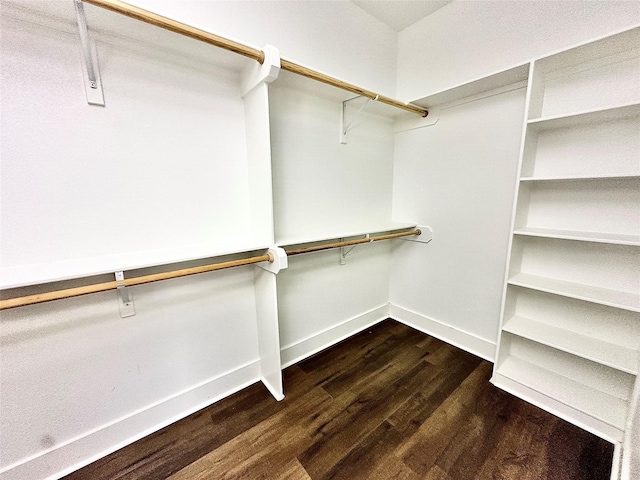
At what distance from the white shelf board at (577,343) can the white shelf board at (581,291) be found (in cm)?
30

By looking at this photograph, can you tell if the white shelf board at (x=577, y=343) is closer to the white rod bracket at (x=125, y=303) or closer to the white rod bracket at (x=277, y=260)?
the white rod bracket at (x=277, y=260)

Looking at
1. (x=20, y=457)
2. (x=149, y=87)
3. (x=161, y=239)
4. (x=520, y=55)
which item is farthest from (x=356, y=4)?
(x=20, y=457)

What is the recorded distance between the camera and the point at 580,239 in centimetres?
135

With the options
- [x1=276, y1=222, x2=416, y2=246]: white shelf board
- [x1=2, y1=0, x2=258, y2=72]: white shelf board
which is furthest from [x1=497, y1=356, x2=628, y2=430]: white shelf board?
[x1=2, y1=0, x2=258, y2=72]: white shelf board

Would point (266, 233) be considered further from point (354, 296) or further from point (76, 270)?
point (354, 296)

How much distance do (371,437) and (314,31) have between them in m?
2.57

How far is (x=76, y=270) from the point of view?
1.03 m

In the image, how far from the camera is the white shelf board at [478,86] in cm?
154

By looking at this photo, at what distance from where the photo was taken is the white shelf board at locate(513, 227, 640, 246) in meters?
1.25

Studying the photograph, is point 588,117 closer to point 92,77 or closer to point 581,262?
point 581,262

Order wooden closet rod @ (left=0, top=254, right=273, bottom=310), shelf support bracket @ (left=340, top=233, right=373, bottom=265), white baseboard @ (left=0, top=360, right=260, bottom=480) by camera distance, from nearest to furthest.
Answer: wooden closet rod @ (left=0, top=254, right=273, bottom=310) < white baseboard @ (left=0, top=360, right=260, bottom=480) < shelf support bracket @ (left=340, top=233, right=373, bottom=265)

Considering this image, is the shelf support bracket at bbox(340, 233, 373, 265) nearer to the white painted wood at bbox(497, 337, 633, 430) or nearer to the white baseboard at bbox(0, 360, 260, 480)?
the white baseboard at bbox(0, 360, 260, 480)

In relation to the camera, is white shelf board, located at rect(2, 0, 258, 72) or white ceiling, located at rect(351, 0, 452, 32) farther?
white ceiling, located at rect(351, 0, 452, 32)

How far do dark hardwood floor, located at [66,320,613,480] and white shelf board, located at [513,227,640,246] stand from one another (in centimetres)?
106
